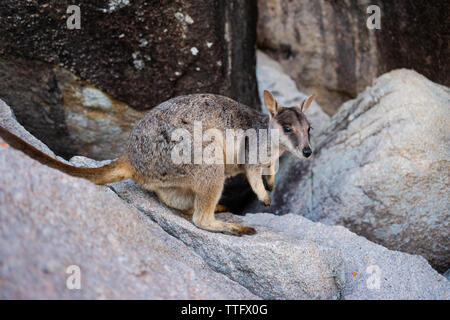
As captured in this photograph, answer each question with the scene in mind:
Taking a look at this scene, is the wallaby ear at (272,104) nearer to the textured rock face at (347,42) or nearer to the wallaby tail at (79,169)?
the wallaby tail at (79,169)

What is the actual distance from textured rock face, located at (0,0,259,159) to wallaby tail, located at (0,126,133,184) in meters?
1.66

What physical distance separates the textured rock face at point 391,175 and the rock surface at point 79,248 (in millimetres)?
2146

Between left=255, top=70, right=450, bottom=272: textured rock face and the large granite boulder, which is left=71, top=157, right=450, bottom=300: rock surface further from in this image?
left=255, top=70, right=450, bottom=272: textured rock face

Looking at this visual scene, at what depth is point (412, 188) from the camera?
5.35 meters

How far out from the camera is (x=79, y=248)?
3422mm

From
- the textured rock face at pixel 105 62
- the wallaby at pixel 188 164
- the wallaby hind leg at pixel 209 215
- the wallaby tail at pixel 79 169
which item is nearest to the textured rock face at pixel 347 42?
the textured rock face at pixel 105 62

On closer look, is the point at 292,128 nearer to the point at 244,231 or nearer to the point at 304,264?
the point at 244,231

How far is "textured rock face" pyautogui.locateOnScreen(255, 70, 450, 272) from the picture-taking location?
17.4ft

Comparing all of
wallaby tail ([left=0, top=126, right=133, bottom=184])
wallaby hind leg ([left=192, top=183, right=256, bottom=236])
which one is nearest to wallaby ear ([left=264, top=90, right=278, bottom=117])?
wallaby hind leg ([left=192, top=183, right=256, bottom=236])

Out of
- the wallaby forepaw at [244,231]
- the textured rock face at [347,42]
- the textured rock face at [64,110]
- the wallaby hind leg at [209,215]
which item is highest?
the textured rock face at [347,42]

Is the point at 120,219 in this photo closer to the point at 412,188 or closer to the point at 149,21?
the point at 149,21

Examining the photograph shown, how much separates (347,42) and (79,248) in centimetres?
577

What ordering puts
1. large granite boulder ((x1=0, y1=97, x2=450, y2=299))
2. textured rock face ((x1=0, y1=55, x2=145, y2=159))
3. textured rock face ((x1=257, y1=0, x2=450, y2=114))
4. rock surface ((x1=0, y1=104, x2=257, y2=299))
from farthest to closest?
textured rock face ((x1=257, y1=0, x2=450, y2=114)), textured rock face ((x1=0, y1=55, x2=145, y2=159)), large granite boulder ((x1=0, y1=97, x2=450, y2=299)), rock surface ((x1=0, y1=104, x2=257, y2=299))

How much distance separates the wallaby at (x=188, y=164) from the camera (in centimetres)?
463
